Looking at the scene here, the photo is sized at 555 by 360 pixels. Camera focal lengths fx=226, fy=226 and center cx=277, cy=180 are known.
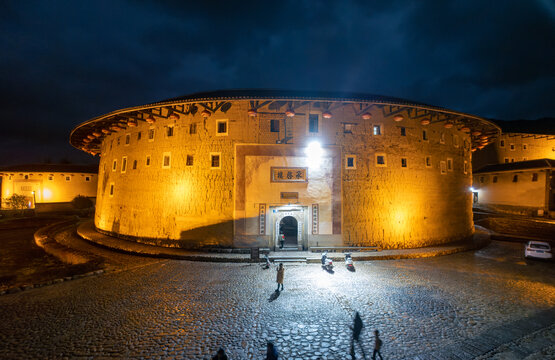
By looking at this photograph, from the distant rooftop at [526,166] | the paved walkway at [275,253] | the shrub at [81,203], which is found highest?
the distant rooftop at [526,166]

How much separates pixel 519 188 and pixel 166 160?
3885 centimetres

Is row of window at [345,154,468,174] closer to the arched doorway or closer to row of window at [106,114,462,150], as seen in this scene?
row of window at [106,114,462,150]

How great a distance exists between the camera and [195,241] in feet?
47.5

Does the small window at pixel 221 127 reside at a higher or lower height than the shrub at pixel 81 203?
higher

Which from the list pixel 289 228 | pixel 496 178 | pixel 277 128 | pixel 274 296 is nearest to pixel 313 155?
pixel 277 128

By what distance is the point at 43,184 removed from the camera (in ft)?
127

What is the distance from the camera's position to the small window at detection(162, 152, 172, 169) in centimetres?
1548

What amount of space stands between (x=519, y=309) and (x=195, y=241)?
15.0 meters

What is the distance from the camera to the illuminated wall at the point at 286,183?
46.7ft

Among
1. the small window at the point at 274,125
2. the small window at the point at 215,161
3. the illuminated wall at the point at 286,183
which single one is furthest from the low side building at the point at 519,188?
the small window at the point at 215,161

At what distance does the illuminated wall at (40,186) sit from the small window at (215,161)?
131 feet

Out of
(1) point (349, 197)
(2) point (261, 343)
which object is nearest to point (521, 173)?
(1) point (349, 197)

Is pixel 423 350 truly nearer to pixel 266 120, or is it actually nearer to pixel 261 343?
pixel 261 343

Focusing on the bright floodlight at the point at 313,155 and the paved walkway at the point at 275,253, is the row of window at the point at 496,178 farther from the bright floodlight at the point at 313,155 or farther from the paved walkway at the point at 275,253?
the bright floodlight at the point at 313,155
